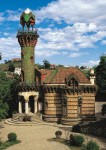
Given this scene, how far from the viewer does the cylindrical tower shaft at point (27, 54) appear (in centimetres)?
5703

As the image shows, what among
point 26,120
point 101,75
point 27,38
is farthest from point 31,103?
point 101,75

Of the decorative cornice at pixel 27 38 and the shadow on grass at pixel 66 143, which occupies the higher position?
the decorative cornice at pixel 27 38

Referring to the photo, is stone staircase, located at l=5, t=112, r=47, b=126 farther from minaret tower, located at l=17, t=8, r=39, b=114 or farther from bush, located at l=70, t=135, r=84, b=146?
bush, located at l=70, t=135, r=84, b=146

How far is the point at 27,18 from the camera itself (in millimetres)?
58281

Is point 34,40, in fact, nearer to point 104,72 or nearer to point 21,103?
point 21,103

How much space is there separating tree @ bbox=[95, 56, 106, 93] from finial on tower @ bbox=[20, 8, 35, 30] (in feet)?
87.5

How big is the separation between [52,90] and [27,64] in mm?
8579

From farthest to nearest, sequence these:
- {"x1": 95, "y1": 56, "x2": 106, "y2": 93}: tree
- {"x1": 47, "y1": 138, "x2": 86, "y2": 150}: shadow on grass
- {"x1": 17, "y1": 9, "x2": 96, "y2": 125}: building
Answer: {"x1": 95, "y1": 56, "x2": 106, "y2": 93}: tree < {"x1": 17, "y1": 9, "x2": 96, "y2": 125}: building < {"x1": 47, "y1": 138, "x2": 86, "y2": 150}: shadow on grass

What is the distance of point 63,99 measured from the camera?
50156mm

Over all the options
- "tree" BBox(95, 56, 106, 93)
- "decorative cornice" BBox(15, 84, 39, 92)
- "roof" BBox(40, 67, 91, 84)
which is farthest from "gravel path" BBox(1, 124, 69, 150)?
"tree" BBox(95, 56, 106, 93)

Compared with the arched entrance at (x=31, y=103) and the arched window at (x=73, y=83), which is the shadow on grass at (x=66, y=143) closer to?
the arched window at (x=73, y=83)

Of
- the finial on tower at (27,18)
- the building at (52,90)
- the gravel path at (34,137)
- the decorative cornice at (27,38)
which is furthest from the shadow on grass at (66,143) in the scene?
the finial on tower at (27,18)

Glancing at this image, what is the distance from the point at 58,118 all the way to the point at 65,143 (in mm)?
15957

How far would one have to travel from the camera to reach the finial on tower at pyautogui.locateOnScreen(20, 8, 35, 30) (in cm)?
5797
